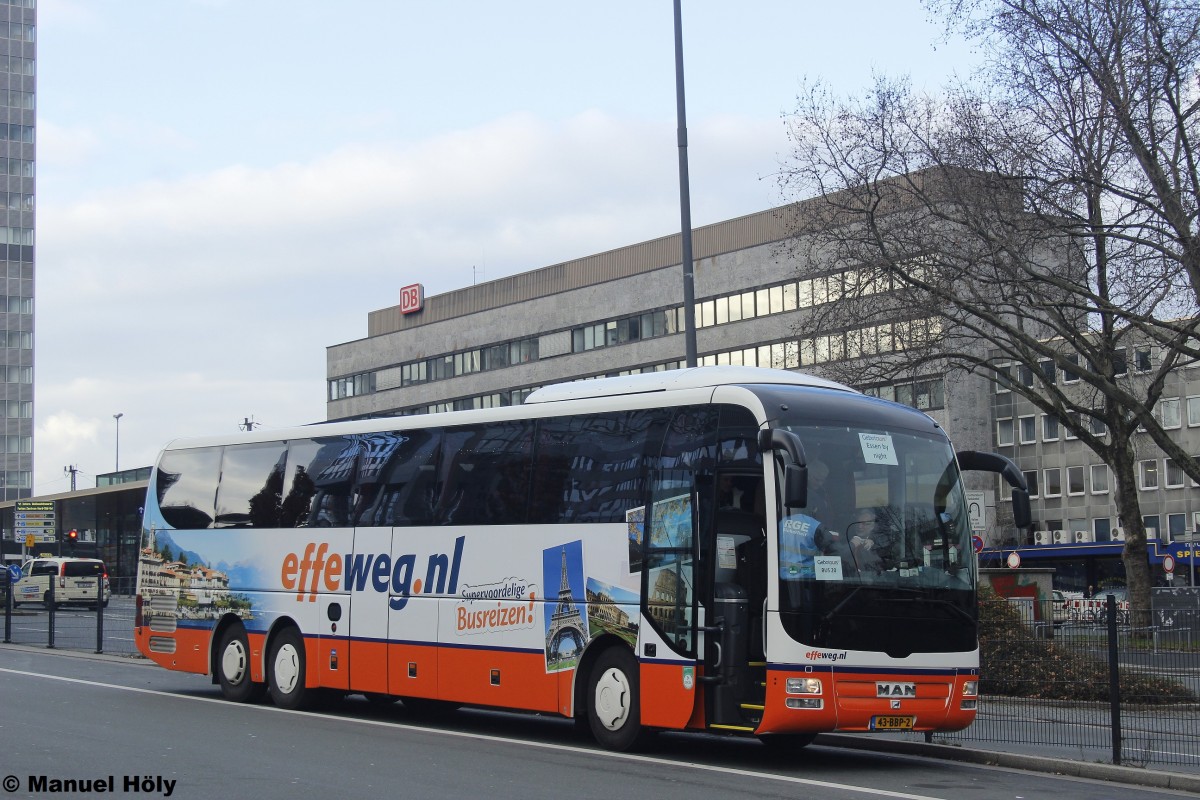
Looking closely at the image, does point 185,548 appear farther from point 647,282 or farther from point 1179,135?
point 647,282

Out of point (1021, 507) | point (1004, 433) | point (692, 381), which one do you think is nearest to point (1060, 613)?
point (1021, 507)

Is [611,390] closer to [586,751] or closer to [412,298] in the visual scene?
[586,751]

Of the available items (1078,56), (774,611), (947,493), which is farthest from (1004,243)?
(774,611)

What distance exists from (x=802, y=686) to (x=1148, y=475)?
64.6m

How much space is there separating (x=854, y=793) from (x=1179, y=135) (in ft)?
67.9

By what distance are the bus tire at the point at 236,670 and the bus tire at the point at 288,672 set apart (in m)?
0.46

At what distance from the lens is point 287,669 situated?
18828mm

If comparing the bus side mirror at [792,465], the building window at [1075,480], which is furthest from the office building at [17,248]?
the bus side mirror at [792,465]

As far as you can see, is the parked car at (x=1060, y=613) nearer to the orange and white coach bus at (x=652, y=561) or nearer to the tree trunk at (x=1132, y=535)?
the orange and white coach bus at (x=652, y=561)

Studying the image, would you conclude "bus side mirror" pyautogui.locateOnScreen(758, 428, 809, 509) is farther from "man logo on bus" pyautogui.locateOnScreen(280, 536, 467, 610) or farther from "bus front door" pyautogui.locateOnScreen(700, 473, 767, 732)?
"man logo on bus" pyautogui.locateOnScreen(280, 536, 467, 610)

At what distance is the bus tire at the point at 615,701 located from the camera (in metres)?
14.2

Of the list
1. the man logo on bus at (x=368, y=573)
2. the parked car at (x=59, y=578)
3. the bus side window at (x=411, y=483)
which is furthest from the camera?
the parked car at (x=59, y=578)

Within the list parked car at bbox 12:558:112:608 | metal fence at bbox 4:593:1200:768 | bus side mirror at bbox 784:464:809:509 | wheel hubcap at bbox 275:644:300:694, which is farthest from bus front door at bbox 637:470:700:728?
parked car at bbox 12:558:112:608

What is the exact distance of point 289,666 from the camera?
18.8 meters
